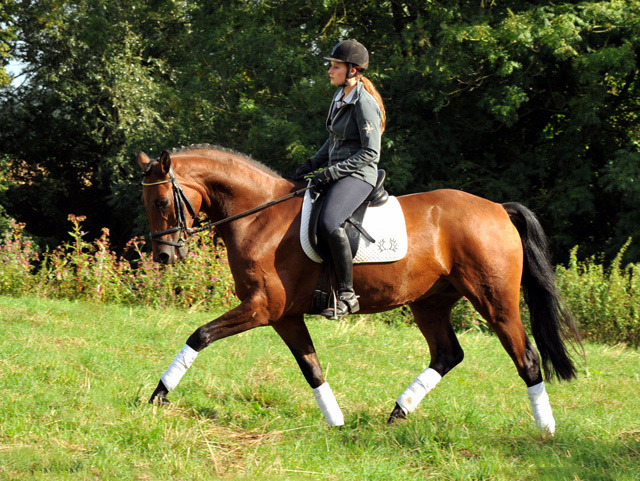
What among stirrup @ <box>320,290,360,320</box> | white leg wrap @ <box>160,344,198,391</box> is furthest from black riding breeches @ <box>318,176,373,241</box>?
white leg wrap @ <box>160,344,198,391</box>

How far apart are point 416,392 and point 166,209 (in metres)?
2.55

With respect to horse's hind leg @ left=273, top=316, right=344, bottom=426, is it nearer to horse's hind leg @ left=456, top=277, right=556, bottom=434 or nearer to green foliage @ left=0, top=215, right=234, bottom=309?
horse's hind leg @ left=456, top=277, right=556, bottom=434

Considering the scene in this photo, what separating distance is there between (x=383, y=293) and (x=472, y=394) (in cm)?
210

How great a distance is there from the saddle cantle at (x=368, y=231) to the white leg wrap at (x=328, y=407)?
42.8 inches

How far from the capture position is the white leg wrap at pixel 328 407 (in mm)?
5613

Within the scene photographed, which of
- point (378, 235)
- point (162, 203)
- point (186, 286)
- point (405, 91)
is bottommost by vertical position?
point (186, 286)

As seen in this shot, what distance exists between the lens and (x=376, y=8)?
66.4 feet

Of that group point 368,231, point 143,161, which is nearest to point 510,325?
point 368,231

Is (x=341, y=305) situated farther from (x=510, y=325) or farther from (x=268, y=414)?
(x=510, y=325)

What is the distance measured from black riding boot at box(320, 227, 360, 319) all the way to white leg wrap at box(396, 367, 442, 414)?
97 cm

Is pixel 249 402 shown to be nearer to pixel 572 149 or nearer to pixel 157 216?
pixel 157 216

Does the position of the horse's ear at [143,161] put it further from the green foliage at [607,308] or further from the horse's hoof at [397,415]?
the green foliage at [607,308]

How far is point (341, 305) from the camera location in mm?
5375

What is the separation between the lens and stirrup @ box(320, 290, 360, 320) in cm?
535
